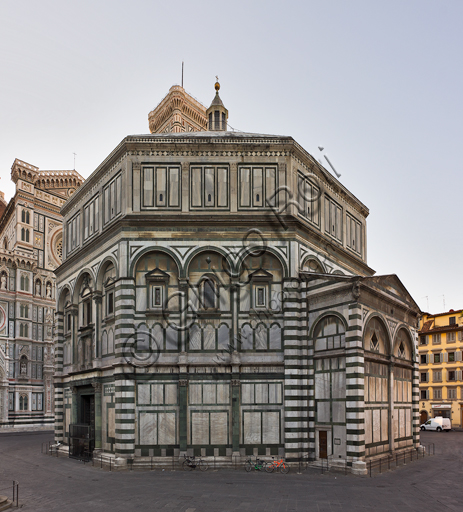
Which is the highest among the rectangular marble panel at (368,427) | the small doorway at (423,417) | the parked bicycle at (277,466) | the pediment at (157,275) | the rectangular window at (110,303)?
the pediment at (157,275)

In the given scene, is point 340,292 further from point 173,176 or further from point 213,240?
point 173,176

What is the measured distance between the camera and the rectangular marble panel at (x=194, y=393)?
30.1 m

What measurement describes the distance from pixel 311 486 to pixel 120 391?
11091mm

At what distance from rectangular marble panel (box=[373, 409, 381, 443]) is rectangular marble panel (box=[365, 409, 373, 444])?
53 cm

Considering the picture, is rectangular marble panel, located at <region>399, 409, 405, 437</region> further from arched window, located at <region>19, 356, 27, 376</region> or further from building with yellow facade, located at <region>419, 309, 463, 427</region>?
arched window, located at <region>19, 356, 27, 376</region>

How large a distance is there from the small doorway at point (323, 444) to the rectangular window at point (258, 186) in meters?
12.5

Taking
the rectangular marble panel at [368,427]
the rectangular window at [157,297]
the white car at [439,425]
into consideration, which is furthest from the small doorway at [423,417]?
the rectangular window at [157,297]

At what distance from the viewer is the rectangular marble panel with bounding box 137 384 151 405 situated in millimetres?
30031

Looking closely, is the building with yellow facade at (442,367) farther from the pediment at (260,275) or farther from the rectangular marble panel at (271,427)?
the rectangular marble panel at (271,427)

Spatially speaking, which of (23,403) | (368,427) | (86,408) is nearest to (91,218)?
(86,408)

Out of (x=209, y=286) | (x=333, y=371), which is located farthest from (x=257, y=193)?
(x=333, y=371)

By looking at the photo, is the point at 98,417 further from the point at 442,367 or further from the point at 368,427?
the point at 442,367

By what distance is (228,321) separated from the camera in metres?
30.9

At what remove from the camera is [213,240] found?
31359mm
